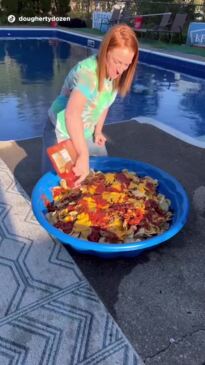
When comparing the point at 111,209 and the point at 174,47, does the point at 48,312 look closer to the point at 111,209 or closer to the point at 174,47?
the point at 111,209

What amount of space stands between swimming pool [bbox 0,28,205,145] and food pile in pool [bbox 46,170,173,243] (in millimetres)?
1576

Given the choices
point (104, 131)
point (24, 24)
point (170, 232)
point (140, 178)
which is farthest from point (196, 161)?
point (24, 24)

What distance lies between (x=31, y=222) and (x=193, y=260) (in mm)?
1085

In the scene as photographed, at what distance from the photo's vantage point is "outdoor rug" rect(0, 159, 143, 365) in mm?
1464

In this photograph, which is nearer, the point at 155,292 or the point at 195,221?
the point at 155,292

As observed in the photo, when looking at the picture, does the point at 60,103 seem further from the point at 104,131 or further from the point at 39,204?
the point at 104,131

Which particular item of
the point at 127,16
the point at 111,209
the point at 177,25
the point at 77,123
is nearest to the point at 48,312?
the point at 111,209

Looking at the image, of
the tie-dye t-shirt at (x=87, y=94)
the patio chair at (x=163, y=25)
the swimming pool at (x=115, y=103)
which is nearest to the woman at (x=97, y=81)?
the tie-dye t-shirt at (x=87, y=94)

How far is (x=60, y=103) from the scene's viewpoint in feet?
7.51

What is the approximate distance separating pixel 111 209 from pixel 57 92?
16.6 ft

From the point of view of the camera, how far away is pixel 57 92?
22.0ft

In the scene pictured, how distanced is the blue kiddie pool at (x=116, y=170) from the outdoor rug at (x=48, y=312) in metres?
0.20

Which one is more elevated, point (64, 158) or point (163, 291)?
point (64, 158)

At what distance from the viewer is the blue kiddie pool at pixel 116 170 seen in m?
1.72
